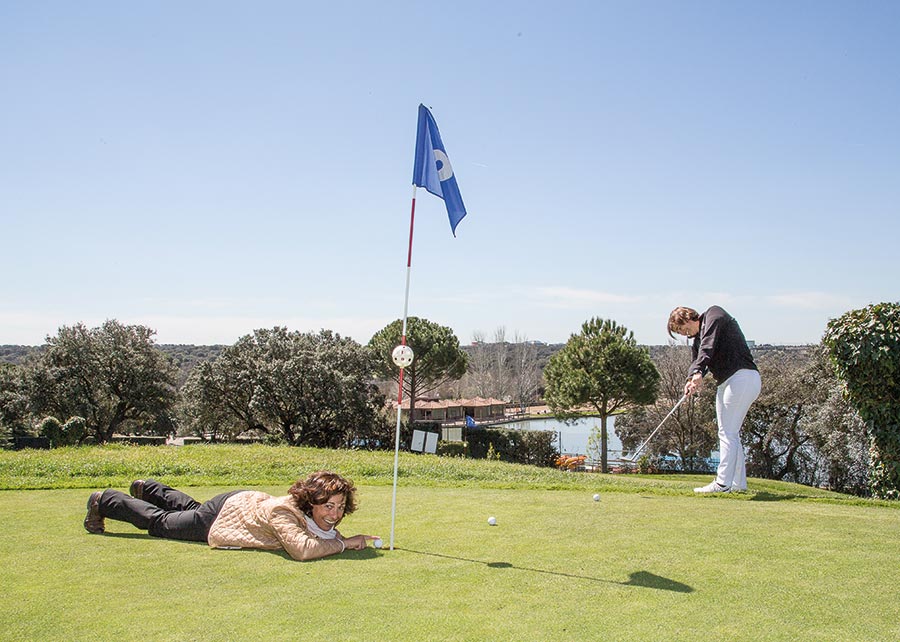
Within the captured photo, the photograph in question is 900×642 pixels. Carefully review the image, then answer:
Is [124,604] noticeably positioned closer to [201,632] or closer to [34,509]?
[201,632]

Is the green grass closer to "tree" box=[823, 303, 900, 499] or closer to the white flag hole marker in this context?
the white flag hole marker

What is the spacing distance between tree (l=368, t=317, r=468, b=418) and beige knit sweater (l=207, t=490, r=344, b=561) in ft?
143

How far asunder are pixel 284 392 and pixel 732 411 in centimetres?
3147

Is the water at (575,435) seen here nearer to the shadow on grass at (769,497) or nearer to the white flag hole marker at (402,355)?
the shadow on grass at (769,497)

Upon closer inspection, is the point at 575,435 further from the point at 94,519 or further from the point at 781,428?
the point at 94,519

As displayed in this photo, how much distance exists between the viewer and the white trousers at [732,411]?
324 inches

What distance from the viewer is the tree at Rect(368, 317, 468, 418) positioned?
5013 cm

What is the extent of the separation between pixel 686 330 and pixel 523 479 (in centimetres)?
454

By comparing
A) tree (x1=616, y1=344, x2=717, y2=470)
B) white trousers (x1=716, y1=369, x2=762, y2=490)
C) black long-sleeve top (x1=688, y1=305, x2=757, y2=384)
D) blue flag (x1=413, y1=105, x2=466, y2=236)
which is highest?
blue flag (x1=413, y1=105, x2=466, y2=236)

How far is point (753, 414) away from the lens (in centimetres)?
3806

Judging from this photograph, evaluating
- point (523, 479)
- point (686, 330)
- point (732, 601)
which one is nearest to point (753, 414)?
point (523, 479)

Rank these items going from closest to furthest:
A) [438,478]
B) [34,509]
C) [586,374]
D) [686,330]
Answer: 1. [34,509]
2. [686,330]
3. [438,478]
4. [586,374]

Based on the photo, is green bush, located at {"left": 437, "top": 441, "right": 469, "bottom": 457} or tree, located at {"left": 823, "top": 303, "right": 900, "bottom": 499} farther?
green bush, located at {"left": 437, "top": 441, "right": 469, "bottom": 457}

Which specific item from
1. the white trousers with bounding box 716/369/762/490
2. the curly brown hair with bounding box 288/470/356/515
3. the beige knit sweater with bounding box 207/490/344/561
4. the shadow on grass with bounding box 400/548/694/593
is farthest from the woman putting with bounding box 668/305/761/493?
the beige knit sweater with bounding box 207/490/344/561
